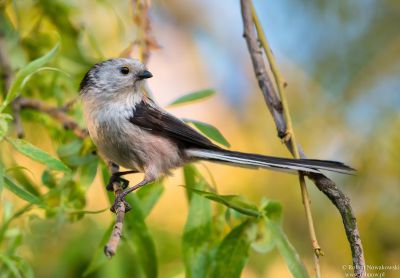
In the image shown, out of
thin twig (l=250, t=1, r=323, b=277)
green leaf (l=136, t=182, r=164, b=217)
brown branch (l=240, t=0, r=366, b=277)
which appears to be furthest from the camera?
green leaf (l=136, t=182, r=164, b=217)

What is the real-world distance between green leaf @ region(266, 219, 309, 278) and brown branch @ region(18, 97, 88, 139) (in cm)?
105

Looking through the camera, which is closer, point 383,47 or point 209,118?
point 383,47

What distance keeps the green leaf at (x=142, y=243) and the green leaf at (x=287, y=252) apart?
0.49 metres

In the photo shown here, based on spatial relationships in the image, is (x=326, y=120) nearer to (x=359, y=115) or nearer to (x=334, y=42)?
(x=359, y=115)

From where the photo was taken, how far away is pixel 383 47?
3629 millimetres

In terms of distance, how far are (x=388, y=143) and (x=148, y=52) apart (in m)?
1.46

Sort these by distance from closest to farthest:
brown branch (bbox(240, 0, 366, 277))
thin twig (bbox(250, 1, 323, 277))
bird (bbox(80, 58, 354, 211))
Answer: brown branch (bbox(240, 0, 366, 277))
thin twig (bbox(250, 1, 323, 277))
bird (bbox(80, 58, 354, 211))

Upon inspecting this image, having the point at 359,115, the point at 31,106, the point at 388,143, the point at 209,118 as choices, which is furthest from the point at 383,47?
the point at 31,106

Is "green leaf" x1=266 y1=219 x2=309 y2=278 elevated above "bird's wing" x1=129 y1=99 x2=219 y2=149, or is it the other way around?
"bird's wing" x1=129 y1=99 x2=219 y2=149

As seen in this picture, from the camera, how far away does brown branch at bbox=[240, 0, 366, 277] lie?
5.85ft

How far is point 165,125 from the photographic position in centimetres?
280

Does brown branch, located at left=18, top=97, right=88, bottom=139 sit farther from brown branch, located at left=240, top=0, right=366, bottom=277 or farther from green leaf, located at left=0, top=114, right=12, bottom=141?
brown branch, located at left=240, top=0, right=366, bottom=277

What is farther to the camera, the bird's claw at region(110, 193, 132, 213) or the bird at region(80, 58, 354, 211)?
the bird at region(80, 58, 354, 211)

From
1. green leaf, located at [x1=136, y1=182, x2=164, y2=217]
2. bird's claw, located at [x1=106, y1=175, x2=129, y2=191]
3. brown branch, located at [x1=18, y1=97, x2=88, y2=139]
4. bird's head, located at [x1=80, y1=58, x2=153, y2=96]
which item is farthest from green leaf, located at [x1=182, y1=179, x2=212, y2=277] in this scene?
bird's head, located at [x1=80, y1=58, x2=153, y2=96]
